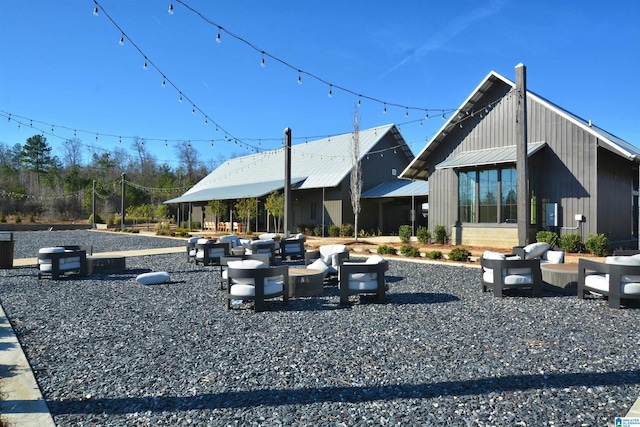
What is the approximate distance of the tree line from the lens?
4491cm

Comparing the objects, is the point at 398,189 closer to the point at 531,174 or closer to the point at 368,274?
the point at 531,174

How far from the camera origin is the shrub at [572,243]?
43.4ft

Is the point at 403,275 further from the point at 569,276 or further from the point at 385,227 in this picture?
the point at 385,227

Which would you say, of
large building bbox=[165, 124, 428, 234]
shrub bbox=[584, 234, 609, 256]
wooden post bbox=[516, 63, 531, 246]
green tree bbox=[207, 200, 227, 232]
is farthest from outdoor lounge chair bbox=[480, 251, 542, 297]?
green tree bbox=[207, 200, 227, 232]

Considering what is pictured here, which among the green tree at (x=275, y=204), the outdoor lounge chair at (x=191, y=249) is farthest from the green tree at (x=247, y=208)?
the outdoor lounge chair at (x=191, y=249)

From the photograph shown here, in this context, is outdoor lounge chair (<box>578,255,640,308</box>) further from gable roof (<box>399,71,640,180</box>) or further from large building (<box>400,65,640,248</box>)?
gable roof (<box>399,71,640,180</box>)

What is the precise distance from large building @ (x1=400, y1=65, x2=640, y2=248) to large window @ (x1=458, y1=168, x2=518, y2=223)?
0.03 metres

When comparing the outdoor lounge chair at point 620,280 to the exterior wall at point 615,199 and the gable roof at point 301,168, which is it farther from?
the gable roof at point 301,168

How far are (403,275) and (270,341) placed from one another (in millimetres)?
5570

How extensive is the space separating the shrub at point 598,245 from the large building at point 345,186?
9.09 m

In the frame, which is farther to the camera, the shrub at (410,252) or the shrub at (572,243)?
the shrub at (572,243)

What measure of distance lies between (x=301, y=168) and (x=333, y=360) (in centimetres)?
2483

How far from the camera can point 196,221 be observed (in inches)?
1383

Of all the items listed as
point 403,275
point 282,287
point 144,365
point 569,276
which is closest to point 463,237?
point 403,275
